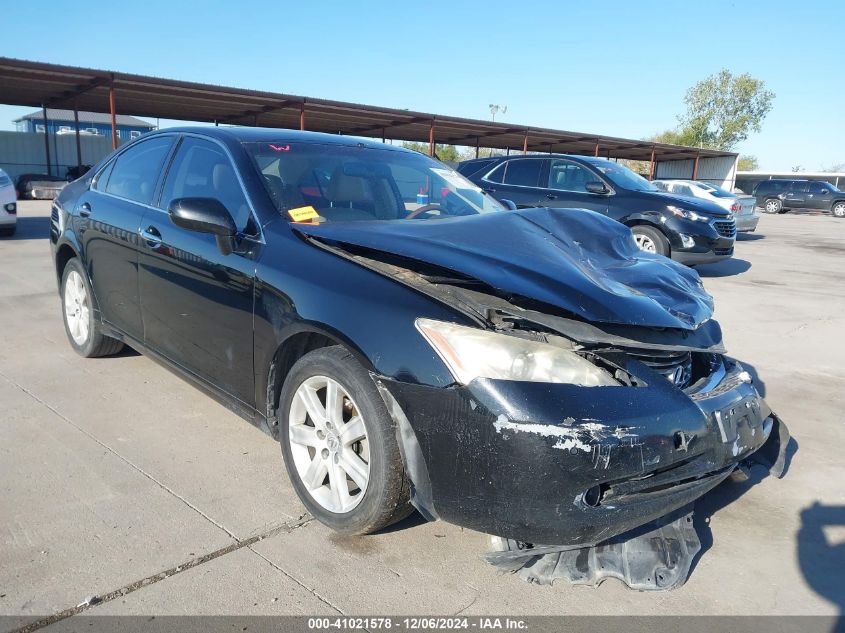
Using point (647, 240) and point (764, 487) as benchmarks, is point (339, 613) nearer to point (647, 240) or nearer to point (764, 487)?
point (764, 487)

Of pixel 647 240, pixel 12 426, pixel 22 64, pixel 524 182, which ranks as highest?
pixel 22 64

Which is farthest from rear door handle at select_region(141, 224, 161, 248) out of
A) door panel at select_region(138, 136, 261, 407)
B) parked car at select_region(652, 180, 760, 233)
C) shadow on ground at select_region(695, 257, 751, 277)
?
parked car at select_region(652, 180, 760, 233)

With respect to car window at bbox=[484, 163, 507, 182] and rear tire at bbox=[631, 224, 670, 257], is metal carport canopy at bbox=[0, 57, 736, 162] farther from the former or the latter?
rear tire at bbox=[631, 224, 670, 257]

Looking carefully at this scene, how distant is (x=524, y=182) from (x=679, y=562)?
8.14 metres

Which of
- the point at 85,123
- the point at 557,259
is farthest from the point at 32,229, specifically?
the point at 85,123

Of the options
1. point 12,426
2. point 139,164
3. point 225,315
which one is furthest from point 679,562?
point 139,164

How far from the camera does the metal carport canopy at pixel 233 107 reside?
55.7 ft

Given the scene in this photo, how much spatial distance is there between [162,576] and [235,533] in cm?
35

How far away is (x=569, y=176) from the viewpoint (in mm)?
9805

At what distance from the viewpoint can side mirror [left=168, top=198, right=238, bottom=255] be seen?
294 cm

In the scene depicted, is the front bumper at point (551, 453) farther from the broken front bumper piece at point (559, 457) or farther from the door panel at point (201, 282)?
the door panel at point (201, 282)

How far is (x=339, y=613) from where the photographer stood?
2.17m

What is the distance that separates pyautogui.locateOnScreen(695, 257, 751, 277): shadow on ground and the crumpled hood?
7872 millimetres

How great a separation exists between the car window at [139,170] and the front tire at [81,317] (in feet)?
2.31
